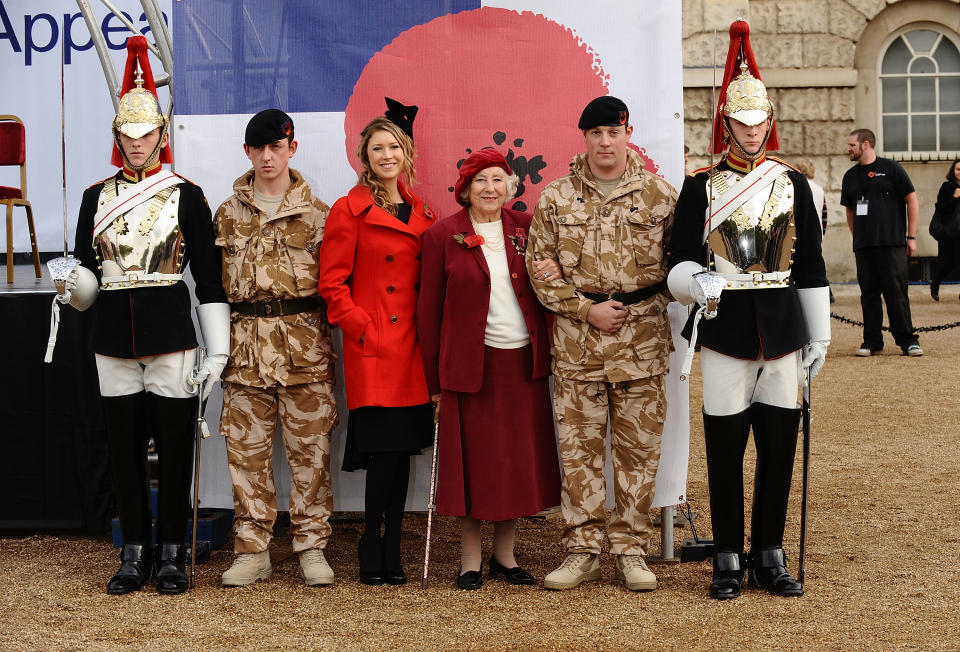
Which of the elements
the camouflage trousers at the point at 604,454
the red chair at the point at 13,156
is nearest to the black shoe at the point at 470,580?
the camouflage trousers at the point at 604,454

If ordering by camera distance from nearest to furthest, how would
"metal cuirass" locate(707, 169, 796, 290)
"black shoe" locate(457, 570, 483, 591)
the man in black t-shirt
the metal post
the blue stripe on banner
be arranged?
"metal cuirass" locate(707, 169, 796, 290)
"black shoe" locate(457, 570, 483, 591)
the metal post
the blue stripe on banner
the man in black t-shirt

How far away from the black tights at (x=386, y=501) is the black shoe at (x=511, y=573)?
0.35 metres

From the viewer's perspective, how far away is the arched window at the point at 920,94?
51.4ft

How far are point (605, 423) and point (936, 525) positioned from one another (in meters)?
1.67

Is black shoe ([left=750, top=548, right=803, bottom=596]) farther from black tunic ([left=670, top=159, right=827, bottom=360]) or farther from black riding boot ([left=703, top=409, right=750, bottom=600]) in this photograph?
black tunic ([left=670, top=159, right=827, bottom=360])

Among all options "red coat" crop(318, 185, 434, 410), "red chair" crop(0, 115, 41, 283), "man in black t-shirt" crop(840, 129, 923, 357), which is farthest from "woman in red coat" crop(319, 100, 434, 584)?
"man in black t-shirt" crop(840, 129, 923, 357)

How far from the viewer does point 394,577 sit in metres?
4.37

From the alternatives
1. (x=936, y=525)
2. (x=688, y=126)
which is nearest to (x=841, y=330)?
(x=688, y=126)

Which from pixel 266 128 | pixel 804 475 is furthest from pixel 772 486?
pixel 266 128

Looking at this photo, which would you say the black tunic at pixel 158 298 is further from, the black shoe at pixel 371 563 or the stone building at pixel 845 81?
the stone building at pixel 845 81

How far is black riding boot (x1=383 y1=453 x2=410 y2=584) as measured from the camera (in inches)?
173

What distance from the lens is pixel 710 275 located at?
389cm

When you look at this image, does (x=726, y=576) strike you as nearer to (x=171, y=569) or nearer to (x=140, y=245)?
(x=171, y=569)

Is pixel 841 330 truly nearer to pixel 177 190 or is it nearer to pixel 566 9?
pixel 566 9
